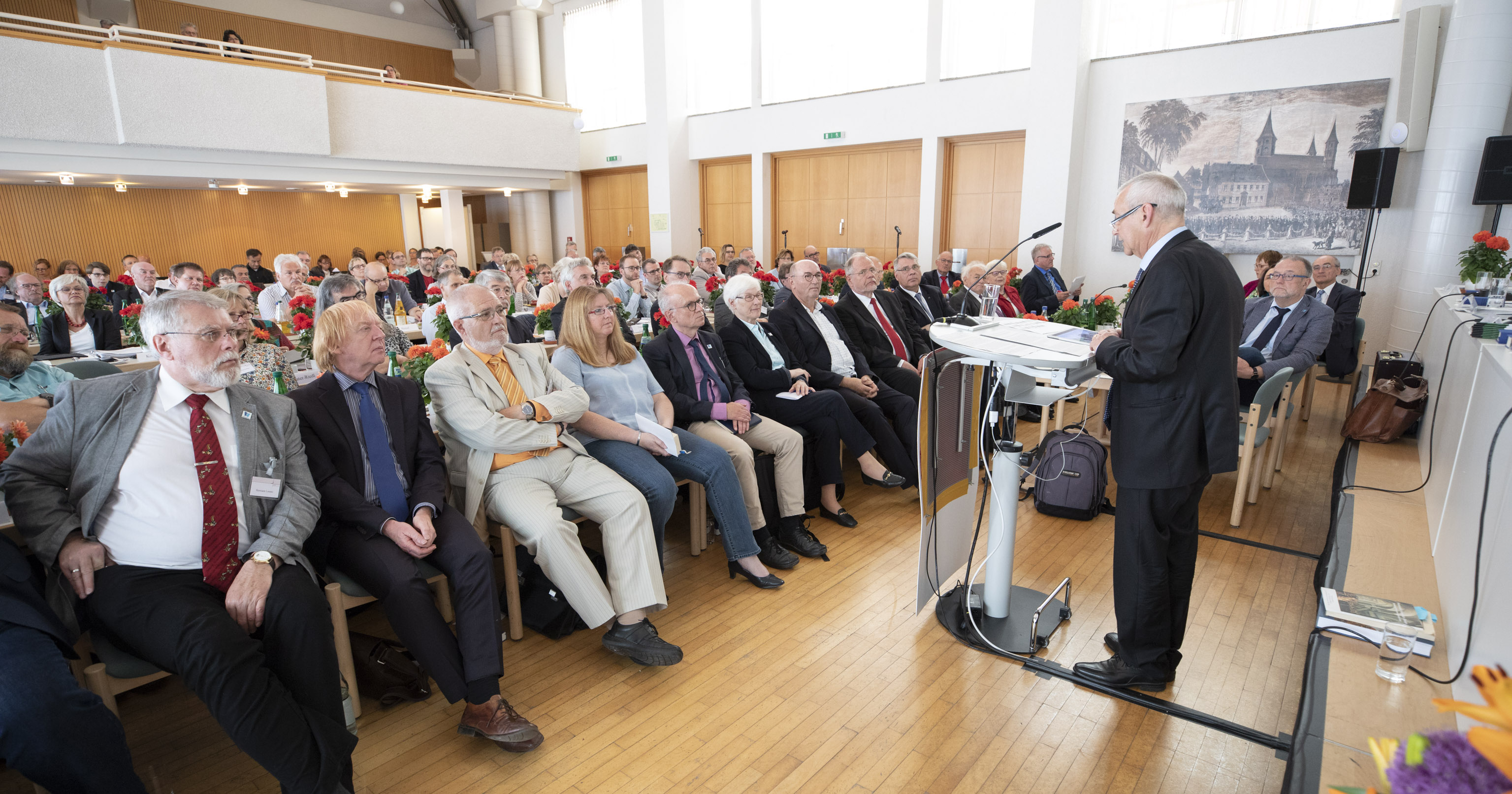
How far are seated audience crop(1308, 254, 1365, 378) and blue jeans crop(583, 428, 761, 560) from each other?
16.9 feet

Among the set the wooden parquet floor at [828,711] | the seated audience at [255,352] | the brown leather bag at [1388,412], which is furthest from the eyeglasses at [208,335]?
the brown leather bag at [1388,412]

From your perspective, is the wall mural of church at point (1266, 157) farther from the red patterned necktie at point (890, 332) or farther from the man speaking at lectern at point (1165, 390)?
the man speaking at lectern at point (1165, 390)

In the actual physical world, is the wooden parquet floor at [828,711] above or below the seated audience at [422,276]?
below

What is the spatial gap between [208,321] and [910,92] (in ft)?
31.3

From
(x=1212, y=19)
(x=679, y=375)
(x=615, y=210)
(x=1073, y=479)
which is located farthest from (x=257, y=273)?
(x=1212, y=19)

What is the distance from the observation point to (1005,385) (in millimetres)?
2496

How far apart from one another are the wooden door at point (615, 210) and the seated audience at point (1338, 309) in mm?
9968

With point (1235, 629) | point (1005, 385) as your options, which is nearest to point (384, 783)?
point (1005, 385)

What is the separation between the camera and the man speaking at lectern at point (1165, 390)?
6.81ft

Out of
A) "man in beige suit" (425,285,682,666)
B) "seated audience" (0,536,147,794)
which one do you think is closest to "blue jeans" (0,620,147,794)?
"seated audience" (0,536,147,794)

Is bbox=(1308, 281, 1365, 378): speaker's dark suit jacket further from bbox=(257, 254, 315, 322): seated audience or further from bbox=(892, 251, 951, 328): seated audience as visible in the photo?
bbox=(257, 254, 315, 322): seated audience

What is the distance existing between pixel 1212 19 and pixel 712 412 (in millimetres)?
7821

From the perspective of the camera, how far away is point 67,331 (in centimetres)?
490

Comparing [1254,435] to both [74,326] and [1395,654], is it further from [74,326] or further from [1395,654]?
[74,326]
